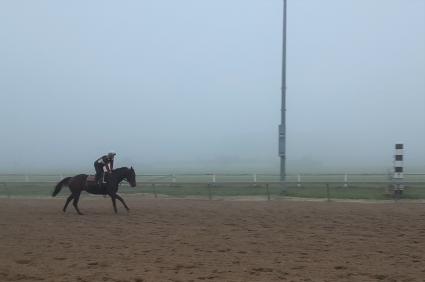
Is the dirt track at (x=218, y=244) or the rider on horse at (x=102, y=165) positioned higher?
the rider on horse at (x=102, y=165)

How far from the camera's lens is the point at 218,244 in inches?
396

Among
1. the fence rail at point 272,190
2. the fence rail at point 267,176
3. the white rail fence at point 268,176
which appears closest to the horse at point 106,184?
the fence rail at point 272,190

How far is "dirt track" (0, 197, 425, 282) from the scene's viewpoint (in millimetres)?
7629

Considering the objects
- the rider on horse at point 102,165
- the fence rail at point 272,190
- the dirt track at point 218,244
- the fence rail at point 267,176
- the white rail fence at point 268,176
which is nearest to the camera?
the dirt track at point 218,244

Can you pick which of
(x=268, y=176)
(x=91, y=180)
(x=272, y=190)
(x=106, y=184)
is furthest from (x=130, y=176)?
(x=268, y=176)

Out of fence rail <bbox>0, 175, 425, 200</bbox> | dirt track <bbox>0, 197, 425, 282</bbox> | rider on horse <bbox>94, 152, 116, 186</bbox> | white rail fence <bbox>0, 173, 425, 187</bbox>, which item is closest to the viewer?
dirt track <bbox>0, 197, 425, 282</bbox>

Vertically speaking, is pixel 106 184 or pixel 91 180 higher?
pixel 91 180

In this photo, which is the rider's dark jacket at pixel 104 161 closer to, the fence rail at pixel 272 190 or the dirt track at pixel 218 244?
the dirt track at pixel 218 244

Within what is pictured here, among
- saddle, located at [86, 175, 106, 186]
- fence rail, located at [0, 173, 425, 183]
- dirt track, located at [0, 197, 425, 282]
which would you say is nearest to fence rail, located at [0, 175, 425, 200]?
fence rail, located at [0, 173, 425, 183]

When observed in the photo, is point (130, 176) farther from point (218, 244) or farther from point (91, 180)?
point (218, 244)

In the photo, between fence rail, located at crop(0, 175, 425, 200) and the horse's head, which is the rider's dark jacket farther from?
Result: fence rail, located at crop(0, 175, 425, 200)

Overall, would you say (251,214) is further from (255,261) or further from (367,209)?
(255,261)

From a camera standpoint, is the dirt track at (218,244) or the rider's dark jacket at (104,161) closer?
the dirt track at (218,244)

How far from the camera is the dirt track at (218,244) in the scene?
7.63 metres
